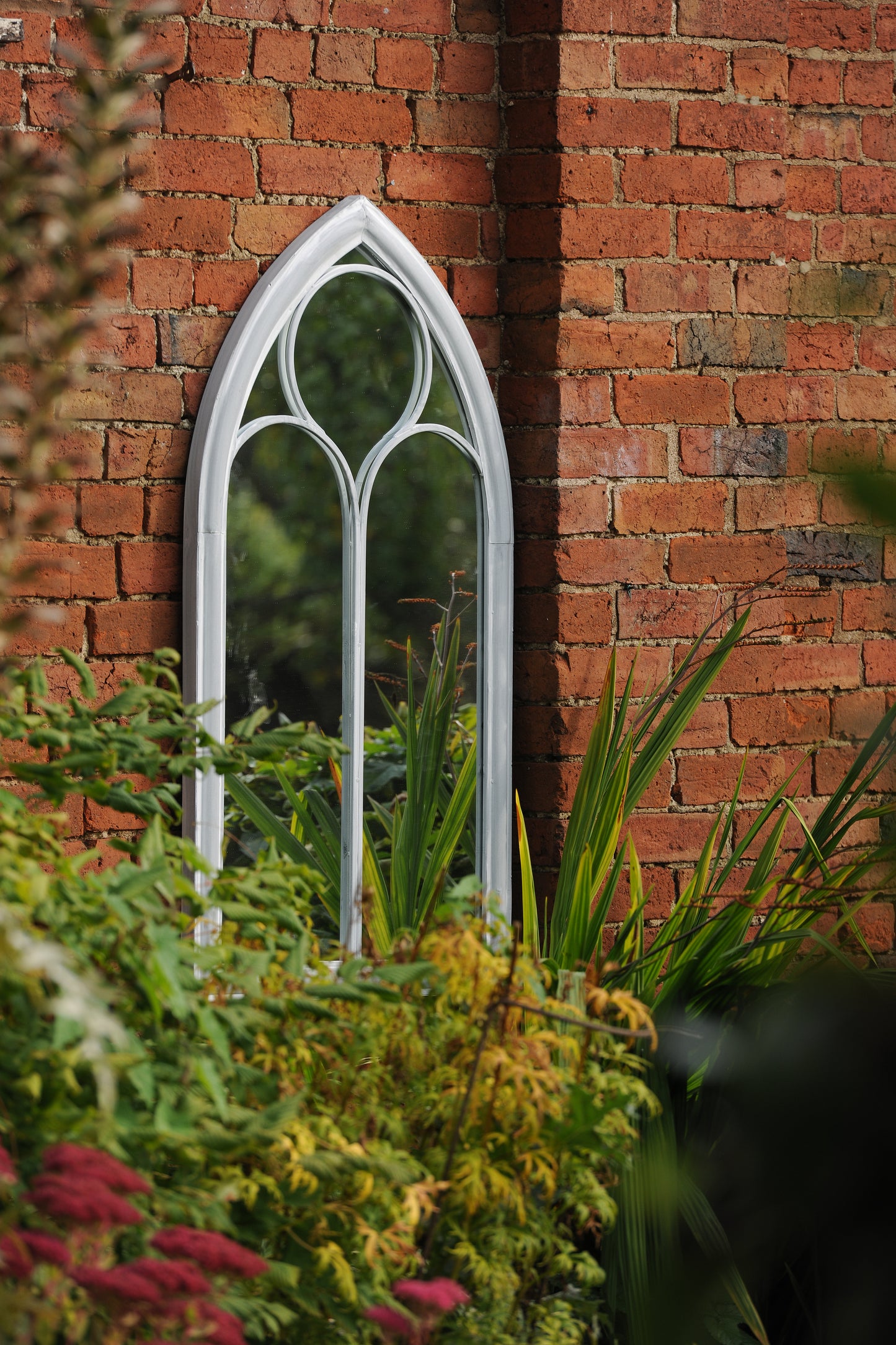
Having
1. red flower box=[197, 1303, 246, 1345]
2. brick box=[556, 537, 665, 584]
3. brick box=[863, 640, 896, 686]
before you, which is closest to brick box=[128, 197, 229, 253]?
brick box=[556, 537, 665, 584]

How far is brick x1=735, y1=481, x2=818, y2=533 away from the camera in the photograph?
2.27 m

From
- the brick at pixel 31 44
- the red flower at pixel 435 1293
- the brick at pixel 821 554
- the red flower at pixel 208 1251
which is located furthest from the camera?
the brick at pixel 821 554

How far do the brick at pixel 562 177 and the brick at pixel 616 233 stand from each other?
3cm

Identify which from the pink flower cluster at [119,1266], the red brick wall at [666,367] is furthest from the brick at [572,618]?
the pink flower cluster at [119,1266]

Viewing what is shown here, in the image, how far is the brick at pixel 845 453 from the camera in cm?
30

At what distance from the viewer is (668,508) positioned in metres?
2.22

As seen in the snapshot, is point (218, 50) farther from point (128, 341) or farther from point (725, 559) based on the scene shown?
point (725, 559)

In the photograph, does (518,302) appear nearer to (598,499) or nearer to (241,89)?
(598,499)

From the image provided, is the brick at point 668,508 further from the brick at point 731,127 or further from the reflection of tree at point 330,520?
the brick at point 731,127

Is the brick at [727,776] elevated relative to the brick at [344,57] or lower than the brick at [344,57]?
lower

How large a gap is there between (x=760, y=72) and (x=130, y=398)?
1.30 metres

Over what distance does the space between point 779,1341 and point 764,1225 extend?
5.56ft

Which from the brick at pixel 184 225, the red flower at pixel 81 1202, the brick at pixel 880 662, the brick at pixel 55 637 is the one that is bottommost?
the red flower at pixel 81 1202

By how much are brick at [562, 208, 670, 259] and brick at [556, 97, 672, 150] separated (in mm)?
118
